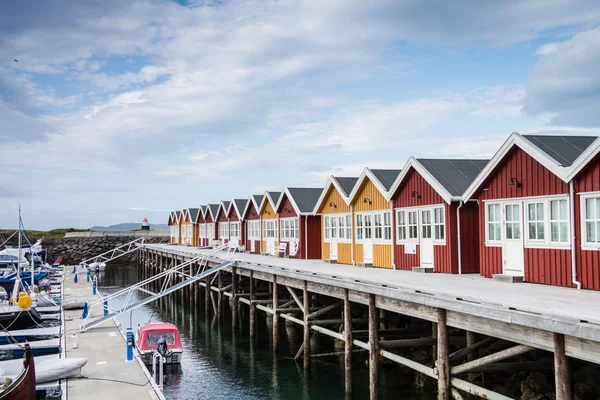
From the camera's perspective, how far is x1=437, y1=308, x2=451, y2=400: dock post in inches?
476

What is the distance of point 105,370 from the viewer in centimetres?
1495

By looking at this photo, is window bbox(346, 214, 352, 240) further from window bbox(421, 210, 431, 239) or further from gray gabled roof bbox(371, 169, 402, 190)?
window bbox(421, 210, 431, 239)

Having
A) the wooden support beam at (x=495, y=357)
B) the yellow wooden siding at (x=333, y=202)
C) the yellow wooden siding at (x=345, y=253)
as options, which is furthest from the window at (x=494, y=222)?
the yellow wooden siding at (x=333, y=202)

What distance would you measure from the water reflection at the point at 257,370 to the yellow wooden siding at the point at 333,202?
590 centimetres

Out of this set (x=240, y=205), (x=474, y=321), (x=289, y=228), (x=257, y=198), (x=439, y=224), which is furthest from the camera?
(x=240, y=205)

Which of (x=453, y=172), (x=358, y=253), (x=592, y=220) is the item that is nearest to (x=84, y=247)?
(x=358, y=253)

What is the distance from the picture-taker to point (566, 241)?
47.4ft

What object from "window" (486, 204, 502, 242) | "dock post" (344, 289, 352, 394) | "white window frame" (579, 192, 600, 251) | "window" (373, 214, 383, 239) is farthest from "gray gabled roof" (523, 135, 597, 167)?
"window" (373, 214, 383, 239)

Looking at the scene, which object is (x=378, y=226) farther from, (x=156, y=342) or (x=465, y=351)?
(x=465, y=351)

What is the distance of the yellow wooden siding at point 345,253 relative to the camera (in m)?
26.2

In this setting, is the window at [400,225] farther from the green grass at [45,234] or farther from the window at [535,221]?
the green grass at [45,234]

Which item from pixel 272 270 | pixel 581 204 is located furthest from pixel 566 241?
pixel 272 270

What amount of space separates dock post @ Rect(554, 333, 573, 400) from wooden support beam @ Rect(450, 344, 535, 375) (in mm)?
1033

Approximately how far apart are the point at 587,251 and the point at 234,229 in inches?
1296
